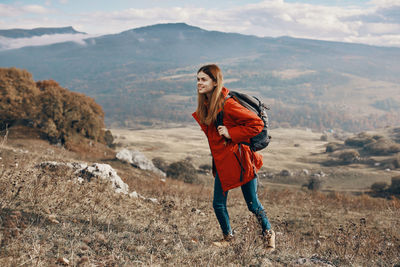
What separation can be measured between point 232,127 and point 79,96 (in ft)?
98.1

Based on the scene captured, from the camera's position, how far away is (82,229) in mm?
4203

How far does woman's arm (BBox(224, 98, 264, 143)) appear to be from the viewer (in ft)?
12.4

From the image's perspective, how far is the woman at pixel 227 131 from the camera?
12.5 feet

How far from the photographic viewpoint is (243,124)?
12.7 ft

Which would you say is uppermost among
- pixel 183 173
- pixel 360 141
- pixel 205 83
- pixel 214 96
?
pixel 205 83

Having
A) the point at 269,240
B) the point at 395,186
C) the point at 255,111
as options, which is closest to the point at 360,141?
the point at 395,186

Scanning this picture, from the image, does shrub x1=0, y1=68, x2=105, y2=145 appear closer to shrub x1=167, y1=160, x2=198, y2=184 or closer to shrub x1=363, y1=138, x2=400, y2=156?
shrub x1=167, y1=160, x2=198, y2=184

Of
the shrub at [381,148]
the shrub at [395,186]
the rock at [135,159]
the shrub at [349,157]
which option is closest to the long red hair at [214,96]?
the rock at [135,159]

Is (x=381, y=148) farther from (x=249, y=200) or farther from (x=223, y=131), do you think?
(x=223, y=131)

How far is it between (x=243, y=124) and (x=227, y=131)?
21cm

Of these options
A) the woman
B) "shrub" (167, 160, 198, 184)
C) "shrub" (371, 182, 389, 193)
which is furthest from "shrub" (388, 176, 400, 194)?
the woman

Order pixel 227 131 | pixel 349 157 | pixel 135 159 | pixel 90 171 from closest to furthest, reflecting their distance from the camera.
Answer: pixel 227 131 → pixel 90 171 → pixel 135 159 → pixel 349 157

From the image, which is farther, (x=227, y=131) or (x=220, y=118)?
(x=220, y=118)

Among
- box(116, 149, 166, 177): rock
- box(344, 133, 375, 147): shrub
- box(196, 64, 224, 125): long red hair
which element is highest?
box(196, 64, 224, 125): long red hair
